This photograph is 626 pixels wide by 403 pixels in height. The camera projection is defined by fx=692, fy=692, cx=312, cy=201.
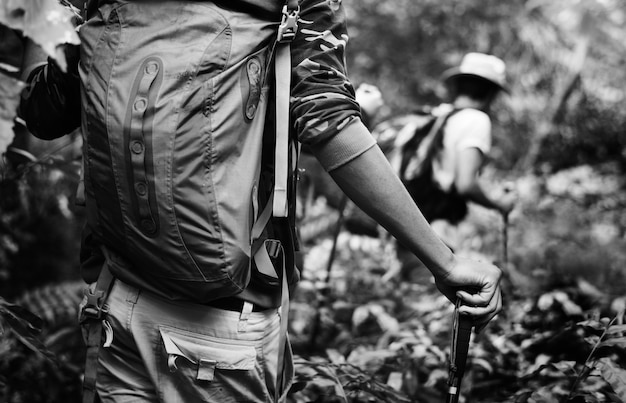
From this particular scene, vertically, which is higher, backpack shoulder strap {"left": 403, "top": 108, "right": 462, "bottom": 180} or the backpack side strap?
the backpack side strap

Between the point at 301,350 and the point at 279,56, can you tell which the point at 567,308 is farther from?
the point at 279,56

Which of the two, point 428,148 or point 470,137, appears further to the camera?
point 428,148

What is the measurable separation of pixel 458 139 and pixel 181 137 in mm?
3375

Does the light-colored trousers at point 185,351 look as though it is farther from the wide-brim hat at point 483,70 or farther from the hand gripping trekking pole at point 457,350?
the wide-brim hat at point 483,70

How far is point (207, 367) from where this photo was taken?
166 centimetres

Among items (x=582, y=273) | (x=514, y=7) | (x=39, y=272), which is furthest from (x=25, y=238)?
(x=514, y=7)

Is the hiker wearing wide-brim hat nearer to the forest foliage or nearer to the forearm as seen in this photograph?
the forest foliage

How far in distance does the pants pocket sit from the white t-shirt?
10.4 ft

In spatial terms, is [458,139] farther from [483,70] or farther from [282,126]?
[282,126]

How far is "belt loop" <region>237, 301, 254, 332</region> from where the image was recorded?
170 centimetres

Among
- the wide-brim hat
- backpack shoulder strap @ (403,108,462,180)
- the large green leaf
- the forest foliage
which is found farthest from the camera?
the wide-brim hat

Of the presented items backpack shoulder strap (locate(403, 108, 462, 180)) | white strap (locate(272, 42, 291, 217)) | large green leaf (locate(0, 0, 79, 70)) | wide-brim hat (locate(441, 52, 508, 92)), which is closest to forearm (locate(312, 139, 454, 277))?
white strap (locate(272, 42, 291, 217))

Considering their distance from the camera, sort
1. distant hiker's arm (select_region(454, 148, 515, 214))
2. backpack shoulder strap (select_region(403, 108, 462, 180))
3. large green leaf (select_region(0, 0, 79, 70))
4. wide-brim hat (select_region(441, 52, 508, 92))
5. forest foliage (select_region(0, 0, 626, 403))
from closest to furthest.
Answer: large green leaf (select_region(0, 0, 79, 70)) → forest foliage (select_region(0, 0, 626, 403)) → distant hiker's arm (select_region(454, 148, 515, 214)) → backpack shoulder strap (select_region(403, 108, 462, 180)) → wide-brim hat (select_region(441, 52, 508, 92))

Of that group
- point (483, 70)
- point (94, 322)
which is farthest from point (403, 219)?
point (483, 70)
